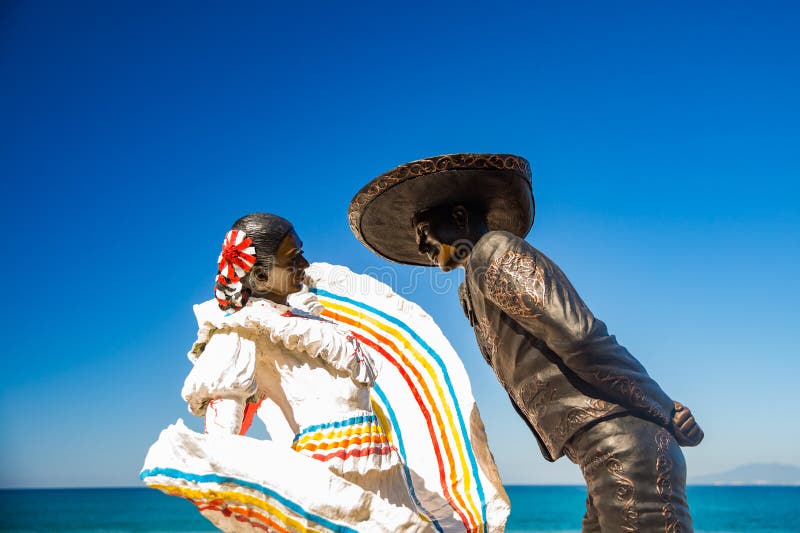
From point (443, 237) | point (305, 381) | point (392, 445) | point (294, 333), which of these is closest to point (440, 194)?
point (443, 237)

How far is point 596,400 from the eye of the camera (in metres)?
2.70

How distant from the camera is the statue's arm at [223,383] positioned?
2902 millimetres

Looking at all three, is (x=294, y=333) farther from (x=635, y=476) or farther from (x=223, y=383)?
(x=635, y=476)

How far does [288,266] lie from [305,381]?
1.72ft

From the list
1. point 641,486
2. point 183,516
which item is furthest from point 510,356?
point 183,516

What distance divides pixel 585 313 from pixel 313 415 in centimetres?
121

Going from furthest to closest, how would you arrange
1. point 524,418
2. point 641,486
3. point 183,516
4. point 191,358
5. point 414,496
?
point 183,516 → point 414,496 → point 191,358 → point 524,418 → point 641,486

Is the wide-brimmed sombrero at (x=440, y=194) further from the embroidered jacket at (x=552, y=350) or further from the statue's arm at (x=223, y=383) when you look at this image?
the statue's arm at (x=223, y=383)

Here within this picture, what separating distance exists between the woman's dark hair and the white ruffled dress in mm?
201

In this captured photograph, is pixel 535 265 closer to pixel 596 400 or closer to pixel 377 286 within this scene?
pixel 596 400

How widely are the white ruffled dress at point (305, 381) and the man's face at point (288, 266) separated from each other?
99mm

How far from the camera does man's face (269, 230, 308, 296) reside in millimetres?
3326

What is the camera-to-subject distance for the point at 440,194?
3.28m

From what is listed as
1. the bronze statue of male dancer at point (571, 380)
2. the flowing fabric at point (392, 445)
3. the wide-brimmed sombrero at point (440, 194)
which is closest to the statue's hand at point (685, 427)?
the bronze statue of male dancer at point (571, 380)
